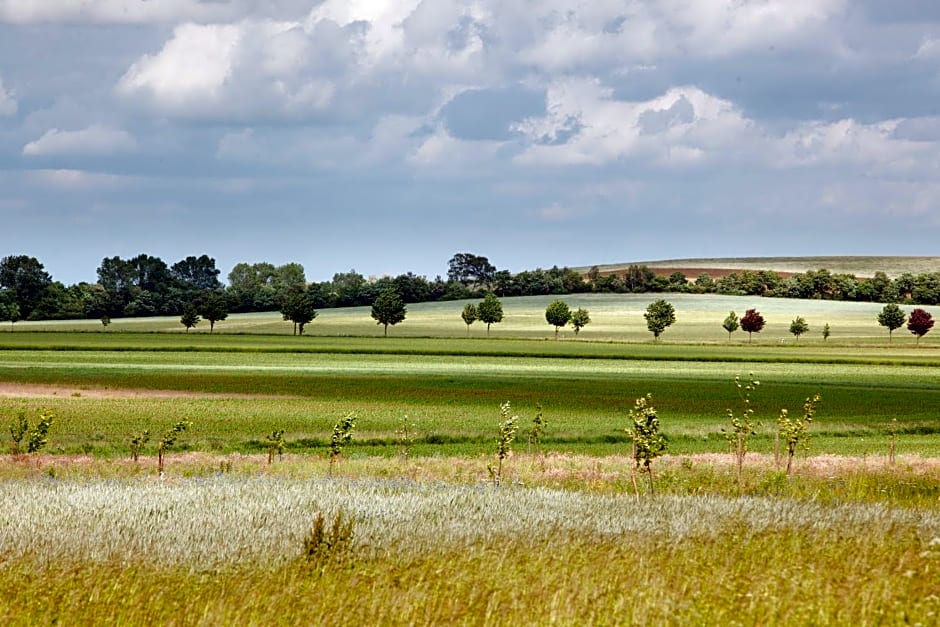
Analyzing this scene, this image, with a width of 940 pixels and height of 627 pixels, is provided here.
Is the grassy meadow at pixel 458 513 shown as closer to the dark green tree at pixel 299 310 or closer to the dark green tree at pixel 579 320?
the dark green tree at pixel 299 310

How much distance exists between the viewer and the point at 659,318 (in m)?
148

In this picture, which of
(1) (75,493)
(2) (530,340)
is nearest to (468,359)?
(2) (530,340)

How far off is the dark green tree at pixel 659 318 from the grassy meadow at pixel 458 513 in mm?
84434

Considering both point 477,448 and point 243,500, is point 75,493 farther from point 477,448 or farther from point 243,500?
point 477,448

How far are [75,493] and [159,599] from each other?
20.8 feet

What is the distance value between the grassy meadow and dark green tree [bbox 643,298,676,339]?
84434 mm

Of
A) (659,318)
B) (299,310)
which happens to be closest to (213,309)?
(299,310)

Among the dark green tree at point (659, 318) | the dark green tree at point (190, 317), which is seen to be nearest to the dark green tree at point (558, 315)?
the dark green tree at point (659, 318)

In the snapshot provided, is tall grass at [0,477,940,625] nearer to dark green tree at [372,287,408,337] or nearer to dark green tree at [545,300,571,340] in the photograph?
dark green tree at [372,287,408,337]

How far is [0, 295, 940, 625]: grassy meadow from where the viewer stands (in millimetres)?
9758

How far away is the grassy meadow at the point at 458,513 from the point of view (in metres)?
9.76

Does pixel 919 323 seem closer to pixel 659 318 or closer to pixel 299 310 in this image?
pixel 659 318

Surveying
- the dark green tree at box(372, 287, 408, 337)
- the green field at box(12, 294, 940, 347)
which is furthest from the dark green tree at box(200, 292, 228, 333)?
the dark green tree at box(372, 287, 408, 337)

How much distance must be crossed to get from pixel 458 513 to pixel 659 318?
448 feet
